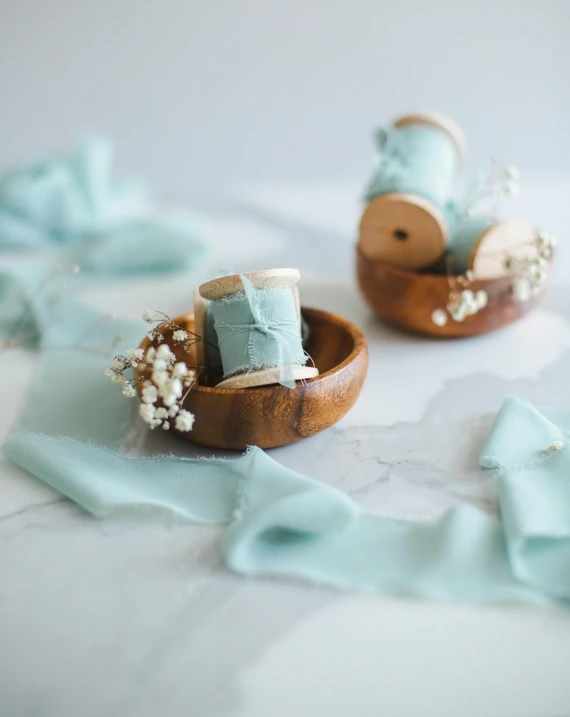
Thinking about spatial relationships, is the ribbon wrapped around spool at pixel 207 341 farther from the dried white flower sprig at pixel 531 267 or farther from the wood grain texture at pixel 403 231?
the dried white flower sprig at pixel 531 267

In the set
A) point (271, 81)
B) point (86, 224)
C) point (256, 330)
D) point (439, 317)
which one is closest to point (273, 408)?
point (256, 330)

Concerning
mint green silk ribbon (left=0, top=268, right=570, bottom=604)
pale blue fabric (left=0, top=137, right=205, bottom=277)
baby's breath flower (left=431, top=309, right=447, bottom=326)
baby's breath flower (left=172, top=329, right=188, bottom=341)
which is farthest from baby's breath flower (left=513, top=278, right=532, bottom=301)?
pale blue fabric (left=0, top=137, right=205, bottom=277)

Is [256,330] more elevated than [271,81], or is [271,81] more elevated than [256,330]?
[271,81]

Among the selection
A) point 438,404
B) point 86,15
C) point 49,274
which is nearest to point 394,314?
point 438,404

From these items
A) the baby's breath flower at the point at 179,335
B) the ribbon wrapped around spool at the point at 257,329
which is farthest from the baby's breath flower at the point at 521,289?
the baby's breath flower at the point at 179,335

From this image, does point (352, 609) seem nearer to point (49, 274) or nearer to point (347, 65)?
point (49, 274)

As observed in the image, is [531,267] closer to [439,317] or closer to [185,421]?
[439,317]
